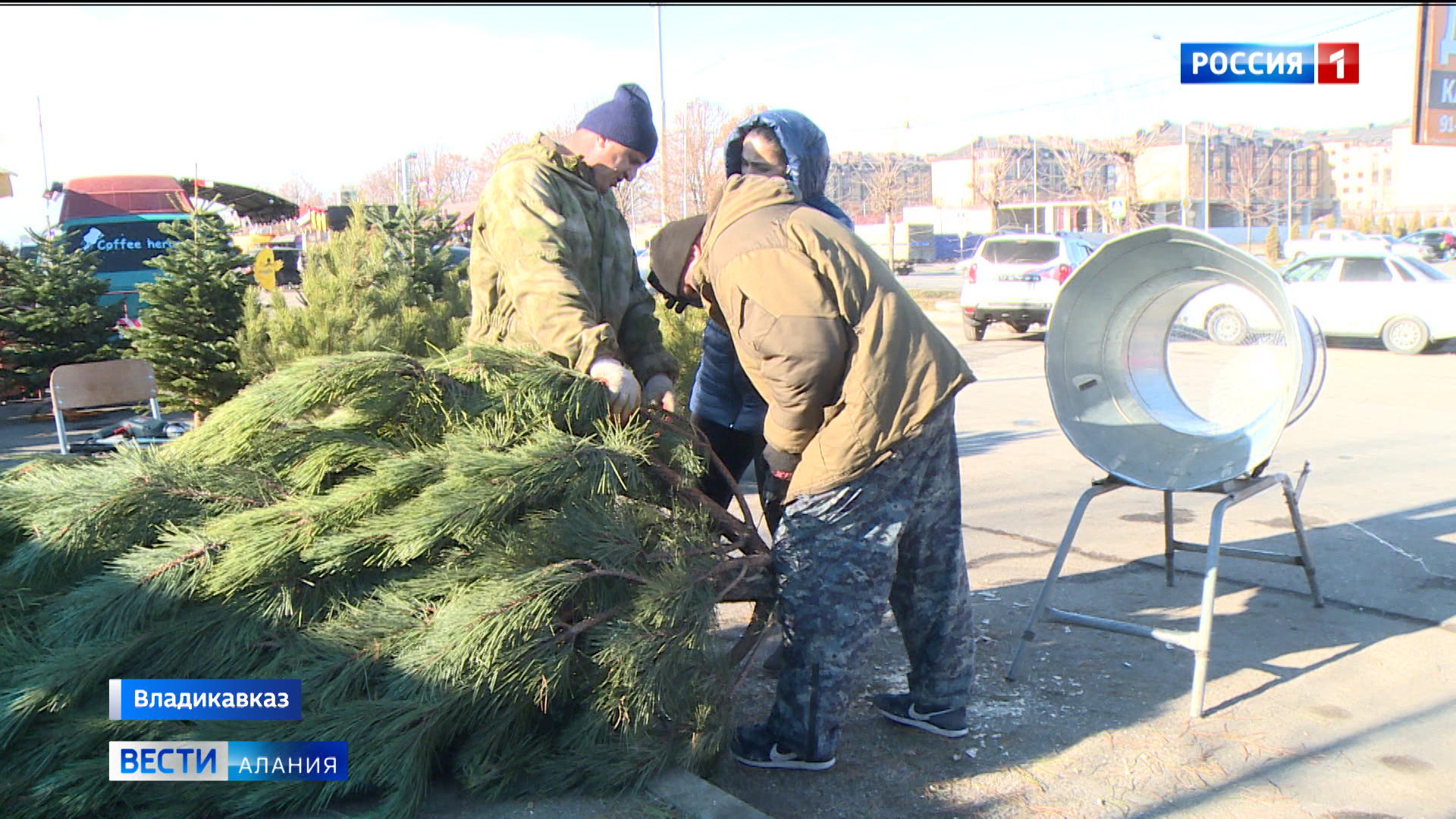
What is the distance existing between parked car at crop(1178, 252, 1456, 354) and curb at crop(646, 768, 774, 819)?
1349 cm

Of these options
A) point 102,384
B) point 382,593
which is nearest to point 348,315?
point 102,384

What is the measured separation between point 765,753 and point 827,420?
98 centimetres

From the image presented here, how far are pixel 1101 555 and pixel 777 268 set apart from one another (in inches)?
126

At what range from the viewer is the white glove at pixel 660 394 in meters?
3.17

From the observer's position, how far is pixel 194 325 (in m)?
8.17

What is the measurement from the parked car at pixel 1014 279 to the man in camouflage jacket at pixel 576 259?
1458cm

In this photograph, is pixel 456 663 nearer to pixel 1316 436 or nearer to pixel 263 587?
pixel 263 587

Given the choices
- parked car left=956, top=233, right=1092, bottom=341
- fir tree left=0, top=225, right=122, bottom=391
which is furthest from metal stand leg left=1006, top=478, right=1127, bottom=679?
parked car left=956, top=233, right=1092, bottom=341

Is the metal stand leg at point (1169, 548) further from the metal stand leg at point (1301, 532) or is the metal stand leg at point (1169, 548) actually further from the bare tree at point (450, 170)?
the bare tree at point (450, 170)

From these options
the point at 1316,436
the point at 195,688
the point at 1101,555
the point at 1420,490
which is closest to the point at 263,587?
the point at 195,688

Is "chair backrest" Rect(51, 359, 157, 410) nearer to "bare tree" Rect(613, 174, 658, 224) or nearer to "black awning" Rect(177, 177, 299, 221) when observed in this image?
"black awning" Rect(177, 177, 299, 221)

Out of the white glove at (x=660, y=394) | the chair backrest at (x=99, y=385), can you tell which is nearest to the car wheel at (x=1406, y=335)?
the white glove at (x=660, y=394)

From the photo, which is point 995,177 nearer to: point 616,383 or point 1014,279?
point 1014,279

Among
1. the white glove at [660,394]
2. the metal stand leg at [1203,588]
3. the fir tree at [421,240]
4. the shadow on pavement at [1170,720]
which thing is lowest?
the shadow on pavement at [1170,720]
